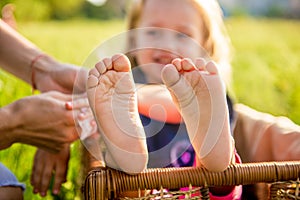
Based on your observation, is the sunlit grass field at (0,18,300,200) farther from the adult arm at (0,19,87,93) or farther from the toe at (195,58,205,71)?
the toe at (195,58,205,71)

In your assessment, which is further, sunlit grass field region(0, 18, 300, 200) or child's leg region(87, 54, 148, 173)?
sunlit grass field region(0, 18, 300, 200)

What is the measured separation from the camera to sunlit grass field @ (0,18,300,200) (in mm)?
1771

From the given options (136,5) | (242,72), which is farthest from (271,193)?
(242,72)

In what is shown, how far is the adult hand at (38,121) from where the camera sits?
4.09 ft

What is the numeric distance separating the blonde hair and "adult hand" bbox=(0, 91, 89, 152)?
64 centimetres

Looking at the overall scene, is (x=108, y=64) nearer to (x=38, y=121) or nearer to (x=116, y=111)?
(x=116, y=111)

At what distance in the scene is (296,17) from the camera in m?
9.77

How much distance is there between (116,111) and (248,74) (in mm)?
2974

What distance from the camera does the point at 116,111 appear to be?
0.98 m

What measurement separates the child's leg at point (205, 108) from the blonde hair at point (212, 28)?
0.84 m

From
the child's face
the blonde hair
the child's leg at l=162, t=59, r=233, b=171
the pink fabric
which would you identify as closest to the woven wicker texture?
the child's leg at l=162, t=59, r=233, b=171

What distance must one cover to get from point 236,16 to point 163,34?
22.3 feet

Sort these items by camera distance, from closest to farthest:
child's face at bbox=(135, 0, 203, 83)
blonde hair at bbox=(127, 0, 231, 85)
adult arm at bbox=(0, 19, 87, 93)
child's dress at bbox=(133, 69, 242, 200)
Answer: child's dress at bbox=(133, 69, 242, 200), adult arm at bbox=(0, 19, 87, 93), child's face at bbox=(135, 0, 203, 83), blonde hair at bbox=(127, 0, 231, 85)

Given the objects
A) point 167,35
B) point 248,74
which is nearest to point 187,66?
point 167,35
